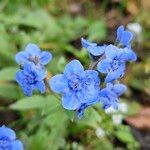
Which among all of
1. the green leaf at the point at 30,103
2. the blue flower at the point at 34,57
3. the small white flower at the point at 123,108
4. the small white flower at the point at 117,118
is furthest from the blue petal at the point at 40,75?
the small white flower at the point at 123,108

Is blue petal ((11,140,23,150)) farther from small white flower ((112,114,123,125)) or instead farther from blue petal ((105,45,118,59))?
small white flower ((112,114,123,125))

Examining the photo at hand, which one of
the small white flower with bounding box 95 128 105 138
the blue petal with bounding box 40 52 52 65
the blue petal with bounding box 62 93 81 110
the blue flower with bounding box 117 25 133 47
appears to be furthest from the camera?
the small white flower with bounding box 95 128 105 138

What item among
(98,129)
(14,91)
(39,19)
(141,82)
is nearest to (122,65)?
(98,129)

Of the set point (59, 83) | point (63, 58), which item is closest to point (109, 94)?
point (59, 83)

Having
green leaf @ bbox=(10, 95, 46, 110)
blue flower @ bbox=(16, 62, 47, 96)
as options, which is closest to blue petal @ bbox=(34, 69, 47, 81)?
blue flower @ bbox=(16, 62, 47, 96)


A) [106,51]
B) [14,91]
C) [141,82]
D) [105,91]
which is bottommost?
[141,82]

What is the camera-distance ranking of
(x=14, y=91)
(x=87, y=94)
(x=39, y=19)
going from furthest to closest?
1. (x=39, y=19)
2. (x=14, y=91)
3. (x=87, y=94)

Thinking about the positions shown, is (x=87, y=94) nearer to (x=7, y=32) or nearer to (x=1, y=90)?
(x=1, y=90)

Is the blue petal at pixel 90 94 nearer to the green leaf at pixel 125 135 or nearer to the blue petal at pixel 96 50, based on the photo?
the blue petal at pixel 96 50
